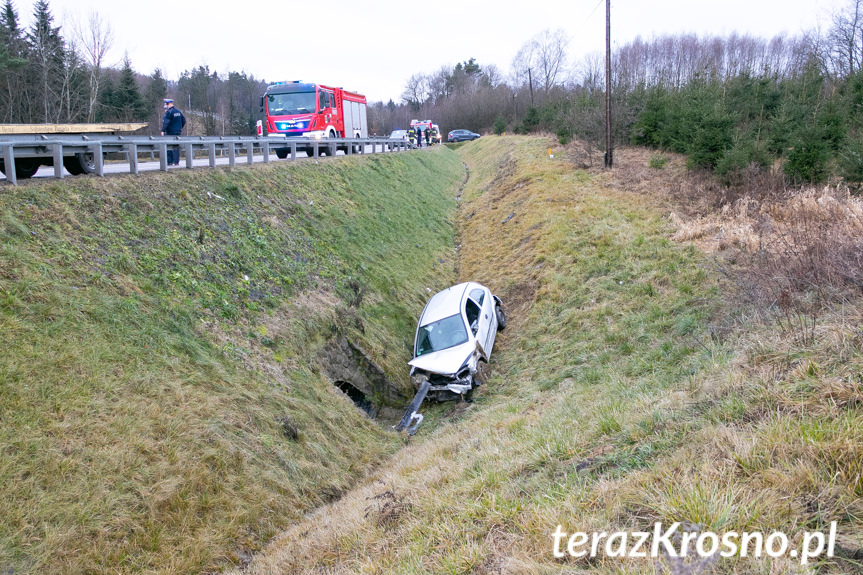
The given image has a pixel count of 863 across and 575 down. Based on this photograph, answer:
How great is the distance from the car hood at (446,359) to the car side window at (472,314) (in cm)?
60

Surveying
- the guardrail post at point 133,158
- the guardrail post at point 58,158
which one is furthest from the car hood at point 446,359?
the guardrail post at point 58,158

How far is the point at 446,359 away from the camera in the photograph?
35.0 ft

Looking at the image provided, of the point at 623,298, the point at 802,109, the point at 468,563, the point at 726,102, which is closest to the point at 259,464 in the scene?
the point at 468,563

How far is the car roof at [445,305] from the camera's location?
1176 centimetres

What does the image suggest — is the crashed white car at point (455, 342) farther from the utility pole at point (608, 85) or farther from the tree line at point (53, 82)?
the tree line at point (53, 82)

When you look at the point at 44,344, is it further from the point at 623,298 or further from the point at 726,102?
the point at 726,102

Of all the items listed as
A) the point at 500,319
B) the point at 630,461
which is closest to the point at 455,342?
the point at 500,319

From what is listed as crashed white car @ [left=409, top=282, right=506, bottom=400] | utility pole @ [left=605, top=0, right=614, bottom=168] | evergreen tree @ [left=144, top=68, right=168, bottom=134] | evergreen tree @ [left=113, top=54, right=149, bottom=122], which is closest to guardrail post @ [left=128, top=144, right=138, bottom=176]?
crashed white car @ [left=409, top=282, right=506, bottom=400]

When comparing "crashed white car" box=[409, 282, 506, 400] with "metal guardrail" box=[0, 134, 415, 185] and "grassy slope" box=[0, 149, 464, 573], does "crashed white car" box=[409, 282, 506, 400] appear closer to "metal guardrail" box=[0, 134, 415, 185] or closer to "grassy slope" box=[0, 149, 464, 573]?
"grassy slope" box=[0, 149, 464, 573]

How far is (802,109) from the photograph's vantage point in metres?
17.6

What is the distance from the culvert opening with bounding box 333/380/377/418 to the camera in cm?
1035

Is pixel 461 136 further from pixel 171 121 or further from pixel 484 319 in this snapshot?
pixel 484 319

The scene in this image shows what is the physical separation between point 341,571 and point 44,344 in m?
4.41

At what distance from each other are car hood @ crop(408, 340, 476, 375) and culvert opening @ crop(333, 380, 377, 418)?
4.03 feet
